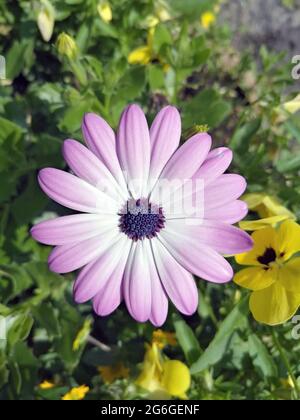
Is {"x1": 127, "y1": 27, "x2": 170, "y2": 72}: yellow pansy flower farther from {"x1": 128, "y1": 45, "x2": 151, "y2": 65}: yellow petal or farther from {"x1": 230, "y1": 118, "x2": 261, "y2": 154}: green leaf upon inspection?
{"x1": 230, "y1": 118, "x2": 261, "y2": 154}: green leaf

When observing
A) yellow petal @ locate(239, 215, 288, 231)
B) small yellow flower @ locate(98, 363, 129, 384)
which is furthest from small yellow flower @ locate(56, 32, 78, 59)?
small yellow flower @ locate(98, 363, 129, 384)

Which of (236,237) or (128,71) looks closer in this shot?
(236,237)

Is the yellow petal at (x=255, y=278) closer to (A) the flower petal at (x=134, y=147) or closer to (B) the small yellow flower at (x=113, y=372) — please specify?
(A) the flower petal at (x=134, y=147)

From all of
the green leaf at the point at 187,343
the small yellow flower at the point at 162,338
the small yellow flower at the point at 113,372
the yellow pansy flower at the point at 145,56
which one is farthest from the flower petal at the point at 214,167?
the small yellow flower at the point at 113,372

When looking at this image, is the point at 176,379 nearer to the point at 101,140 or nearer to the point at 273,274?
the point at 273,274

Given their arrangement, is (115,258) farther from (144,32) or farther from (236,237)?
(144,32)
